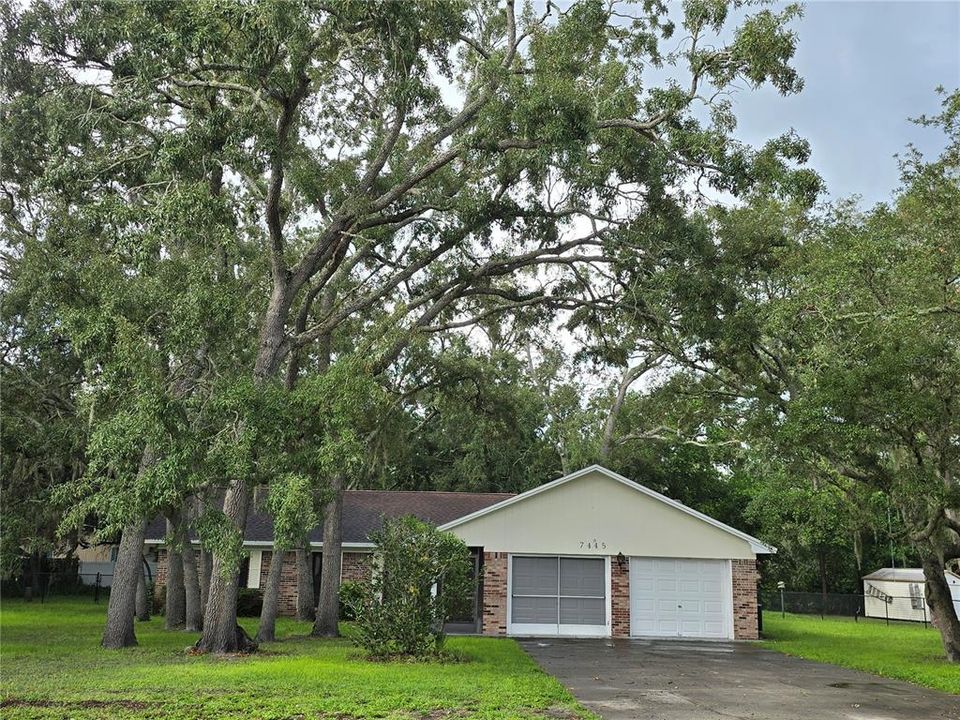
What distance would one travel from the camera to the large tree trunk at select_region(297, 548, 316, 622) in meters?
22.1

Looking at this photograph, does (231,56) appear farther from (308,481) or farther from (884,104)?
(884,104)

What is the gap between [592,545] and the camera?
21.5 metres

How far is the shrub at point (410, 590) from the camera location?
14.1 metres

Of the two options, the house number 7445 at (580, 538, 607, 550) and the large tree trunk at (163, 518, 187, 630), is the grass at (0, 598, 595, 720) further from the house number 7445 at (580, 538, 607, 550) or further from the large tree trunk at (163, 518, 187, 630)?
the house number 7445 at (580, 538, 607, 550)

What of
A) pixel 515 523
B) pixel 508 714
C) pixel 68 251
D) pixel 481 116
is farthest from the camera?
pixel 515 523

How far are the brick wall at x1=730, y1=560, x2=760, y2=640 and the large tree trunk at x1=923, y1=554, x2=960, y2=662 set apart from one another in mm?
5171

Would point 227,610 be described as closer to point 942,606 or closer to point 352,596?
point 352,596

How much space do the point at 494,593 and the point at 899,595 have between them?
2009 cm

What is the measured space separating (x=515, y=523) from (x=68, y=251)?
12536 mm

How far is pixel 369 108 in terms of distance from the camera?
1675 cm

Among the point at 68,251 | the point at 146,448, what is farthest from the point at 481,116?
the point at 68,251

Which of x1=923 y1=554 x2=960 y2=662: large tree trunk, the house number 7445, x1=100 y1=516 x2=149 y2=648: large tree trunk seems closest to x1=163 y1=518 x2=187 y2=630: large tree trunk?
x1=100 y1=516 x2=149 y2=648: large tree trunk

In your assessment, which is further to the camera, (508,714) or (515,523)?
(515,523)

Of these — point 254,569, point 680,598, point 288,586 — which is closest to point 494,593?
point 680,598
